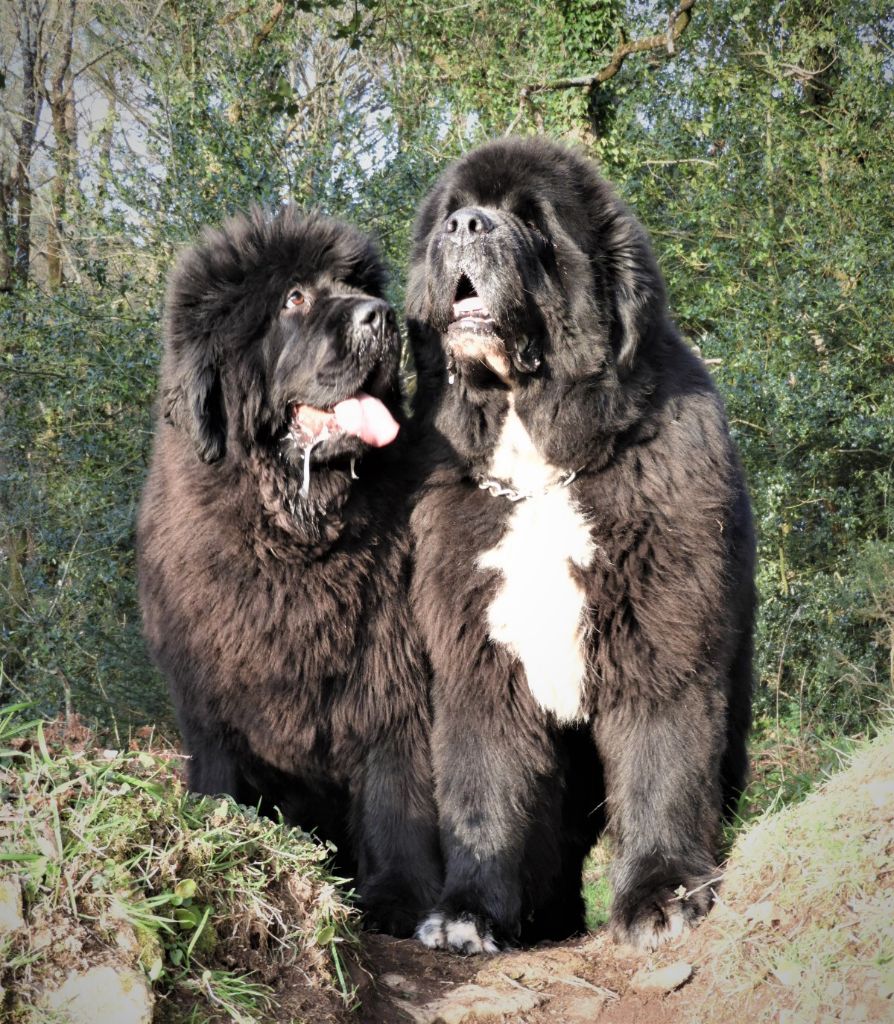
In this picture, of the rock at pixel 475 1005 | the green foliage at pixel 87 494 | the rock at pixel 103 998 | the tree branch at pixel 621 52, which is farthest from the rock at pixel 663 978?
the tree branch at pixel 621 52

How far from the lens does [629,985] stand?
3230mm

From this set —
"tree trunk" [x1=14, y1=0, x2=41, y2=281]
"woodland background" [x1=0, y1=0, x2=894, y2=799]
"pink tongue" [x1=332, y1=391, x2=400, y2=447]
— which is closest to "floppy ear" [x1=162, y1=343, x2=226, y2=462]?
"pink tongue" [x1=332, y1=391, x2=400, y2=447]

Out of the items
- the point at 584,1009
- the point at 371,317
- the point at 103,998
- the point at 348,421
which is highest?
the point at 371,317

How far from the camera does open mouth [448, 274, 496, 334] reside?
374cm

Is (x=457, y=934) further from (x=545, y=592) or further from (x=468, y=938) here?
(x=545, y=592)

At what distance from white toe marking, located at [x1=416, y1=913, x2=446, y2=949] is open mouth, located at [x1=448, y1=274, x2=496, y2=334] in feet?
5.79

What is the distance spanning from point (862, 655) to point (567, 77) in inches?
195

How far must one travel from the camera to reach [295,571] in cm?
393

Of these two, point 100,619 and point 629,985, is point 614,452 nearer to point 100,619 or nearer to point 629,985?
point 629,985

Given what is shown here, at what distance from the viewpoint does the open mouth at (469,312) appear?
12.3ft

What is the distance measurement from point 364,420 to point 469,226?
2.27ft

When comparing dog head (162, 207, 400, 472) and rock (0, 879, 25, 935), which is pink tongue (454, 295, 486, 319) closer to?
dog head (162, 207, 400, 472)

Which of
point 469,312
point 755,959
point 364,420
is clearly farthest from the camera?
point 364,420

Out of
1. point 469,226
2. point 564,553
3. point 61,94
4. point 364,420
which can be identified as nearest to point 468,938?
point 564,553
